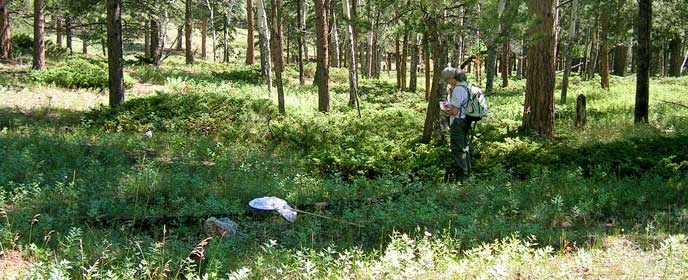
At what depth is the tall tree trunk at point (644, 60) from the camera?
12.4 metres

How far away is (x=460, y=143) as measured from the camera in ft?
27.9

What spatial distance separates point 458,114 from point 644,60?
6.80 m

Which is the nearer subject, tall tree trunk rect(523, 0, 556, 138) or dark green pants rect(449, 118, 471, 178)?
dark green pants rect(449, 118, 471, 178)

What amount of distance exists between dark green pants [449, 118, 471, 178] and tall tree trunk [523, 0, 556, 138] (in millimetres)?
3185

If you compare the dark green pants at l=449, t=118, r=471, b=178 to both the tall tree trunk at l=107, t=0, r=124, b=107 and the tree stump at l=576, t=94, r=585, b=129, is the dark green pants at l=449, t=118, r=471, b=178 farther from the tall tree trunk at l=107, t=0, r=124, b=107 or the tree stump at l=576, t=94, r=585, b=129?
the tall tree trunk at l=107, t=0, r=124, b=107

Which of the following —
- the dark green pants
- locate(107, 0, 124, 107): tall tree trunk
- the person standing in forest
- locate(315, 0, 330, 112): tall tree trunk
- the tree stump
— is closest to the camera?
the person standing in forest

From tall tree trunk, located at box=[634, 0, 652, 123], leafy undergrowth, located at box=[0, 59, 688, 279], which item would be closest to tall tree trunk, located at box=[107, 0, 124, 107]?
leafy undergrowth, located at box=[0, 59, 688, 279]

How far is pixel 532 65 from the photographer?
444 inches

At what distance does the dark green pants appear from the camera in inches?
331

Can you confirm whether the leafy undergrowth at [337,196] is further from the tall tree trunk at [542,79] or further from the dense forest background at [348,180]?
the tall tree trunk at [542,79]

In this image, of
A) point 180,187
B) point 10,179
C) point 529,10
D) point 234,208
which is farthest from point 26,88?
point 529,10

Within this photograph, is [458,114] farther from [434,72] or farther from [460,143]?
[434,72]

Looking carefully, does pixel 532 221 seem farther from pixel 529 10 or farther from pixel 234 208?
pixel 529 10

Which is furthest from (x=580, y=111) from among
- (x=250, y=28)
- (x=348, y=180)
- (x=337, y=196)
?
(x=250, y=28)
